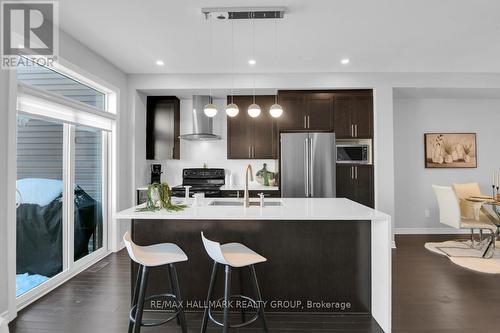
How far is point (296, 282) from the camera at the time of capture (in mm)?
2578

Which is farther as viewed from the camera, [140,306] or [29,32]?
[29,32]

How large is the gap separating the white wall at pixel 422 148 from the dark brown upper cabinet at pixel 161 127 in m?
4.03

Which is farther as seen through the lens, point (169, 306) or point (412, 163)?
point (412, 163)

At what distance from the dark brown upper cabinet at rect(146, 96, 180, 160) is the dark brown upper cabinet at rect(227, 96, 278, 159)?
3.22 feet

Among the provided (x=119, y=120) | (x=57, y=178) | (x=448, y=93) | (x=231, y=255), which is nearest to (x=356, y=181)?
(x=448, y=93)

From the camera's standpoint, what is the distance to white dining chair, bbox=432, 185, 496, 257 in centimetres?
418

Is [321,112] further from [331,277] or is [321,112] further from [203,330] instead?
[203,330]

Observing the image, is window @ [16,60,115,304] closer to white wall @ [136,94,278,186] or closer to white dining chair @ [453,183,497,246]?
white wall @ [136,94,278,186]

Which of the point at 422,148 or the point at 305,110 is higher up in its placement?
the point at 305,110

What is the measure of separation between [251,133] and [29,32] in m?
3.19

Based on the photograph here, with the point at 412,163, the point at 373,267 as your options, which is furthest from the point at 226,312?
the point at 412,163

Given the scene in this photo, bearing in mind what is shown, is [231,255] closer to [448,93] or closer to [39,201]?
[39,201]

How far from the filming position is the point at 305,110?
188 inches

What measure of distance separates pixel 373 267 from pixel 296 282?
65 centimetres
